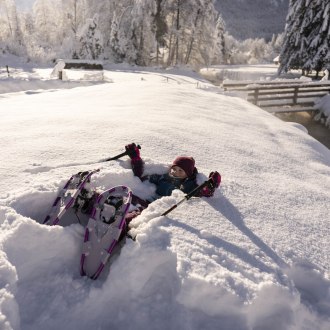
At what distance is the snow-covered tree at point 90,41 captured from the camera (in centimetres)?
2991

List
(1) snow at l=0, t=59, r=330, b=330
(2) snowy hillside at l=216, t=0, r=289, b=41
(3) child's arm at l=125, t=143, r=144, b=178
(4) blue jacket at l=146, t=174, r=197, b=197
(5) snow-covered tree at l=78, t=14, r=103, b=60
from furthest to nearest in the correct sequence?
(2) snowy hillside at l=216, t=0, r=289, b=41, (5) snow-covered tree at l=78, t=14, r=103, b=60, (3) child's arm at l=125, t=143, r=144, b=178, (4) blue jacket at l=146, t=174, r=197, b=197, (1) snow at l=0, t=59, r=330, b=330

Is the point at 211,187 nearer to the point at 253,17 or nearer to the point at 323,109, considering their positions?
the point at 323,109

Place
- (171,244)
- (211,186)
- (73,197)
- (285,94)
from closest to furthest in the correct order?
1. (171,244)
2. (73,197)
3. (211,186)
4. (285,94)

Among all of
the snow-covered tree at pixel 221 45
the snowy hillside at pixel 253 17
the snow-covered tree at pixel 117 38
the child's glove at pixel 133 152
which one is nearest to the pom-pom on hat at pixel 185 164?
the child's glove at pixel 133 152

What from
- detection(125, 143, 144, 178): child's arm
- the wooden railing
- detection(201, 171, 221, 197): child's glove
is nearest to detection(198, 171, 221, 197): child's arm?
detection(201, 171, 221, 197): child's glove

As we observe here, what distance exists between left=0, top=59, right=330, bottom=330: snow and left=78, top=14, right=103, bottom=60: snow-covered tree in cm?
2763

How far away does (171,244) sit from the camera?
8.68 ft

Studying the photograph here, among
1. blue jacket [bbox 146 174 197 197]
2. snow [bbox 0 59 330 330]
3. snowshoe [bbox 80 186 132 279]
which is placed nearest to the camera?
snow [bbox 0 59 330 330]

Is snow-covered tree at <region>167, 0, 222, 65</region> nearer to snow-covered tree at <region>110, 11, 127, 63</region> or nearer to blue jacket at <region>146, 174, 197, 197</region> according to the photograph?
snow-covered tree at <region>110, 11, 127, 63</region>

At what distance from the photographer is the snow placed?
2254 millimetres

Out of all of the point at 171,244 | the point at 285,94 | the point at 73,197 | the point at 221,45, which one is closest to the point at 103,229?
the point at 73,197

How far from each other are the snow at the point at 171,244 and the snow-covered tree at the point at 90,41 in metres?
27.6

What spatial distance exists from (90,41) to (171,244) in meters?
31.3

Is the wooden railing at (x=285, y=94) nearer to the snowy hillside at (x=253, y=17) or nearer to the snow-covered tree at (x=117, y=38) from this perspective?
the snow-covered tree at (x=117, y=38)
